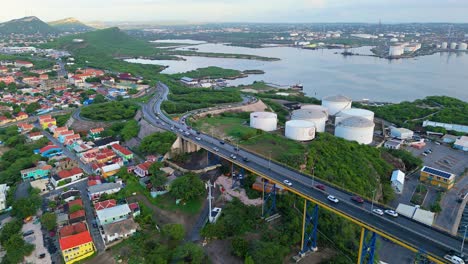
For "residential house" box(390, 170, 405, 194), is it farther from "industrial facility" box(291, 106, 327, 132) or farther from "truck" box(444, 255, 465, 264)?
"truck" box(444, 255, 465, 264)

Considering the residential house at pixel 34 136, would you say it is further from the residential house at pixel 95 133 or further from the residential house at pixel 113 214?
the residential house at pixel 113 214

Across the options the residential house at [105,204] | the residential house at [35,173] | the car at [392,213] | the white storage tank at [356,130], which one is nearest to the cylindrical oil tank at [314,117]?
the white storage tank at [356,130]

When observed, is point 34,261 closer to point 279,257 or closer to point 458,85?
point 279,257

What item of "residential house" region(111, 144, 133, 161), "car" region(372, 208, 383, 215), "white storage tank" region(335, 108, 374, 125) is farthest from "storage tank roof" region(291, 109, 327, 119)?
"car" region(372, 208, 383, 215)

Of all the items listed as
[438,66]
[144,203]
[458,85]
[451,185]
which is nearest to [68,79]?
[144,203]

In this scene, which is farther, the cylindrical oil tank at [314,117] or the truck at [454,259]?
the cylindrical oil tank at [314,117]

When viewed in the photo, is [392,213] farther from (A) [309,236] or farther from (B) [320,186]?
(A) [309,236]
